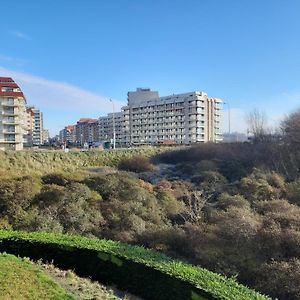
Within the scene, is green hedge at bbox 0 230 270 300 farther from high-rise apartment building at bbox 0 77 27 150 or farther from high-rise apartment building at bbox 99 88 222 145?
high-rise apartment building at bbox 99 88 222 145

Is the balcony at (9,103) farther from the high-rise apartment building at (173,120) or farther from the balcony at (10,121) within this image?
the high-rise apartment building at (173,120)

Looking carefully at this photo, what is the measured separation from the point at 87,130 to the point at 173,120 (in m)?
52.6

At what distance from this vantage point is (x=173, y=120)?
87.8 metres

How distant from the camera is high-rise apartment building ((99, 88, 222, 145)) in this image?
8388 centimetres

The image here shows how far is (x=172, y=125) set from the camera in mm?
87812

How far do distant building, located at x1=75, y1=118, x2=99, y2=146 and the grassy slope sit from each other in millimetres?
82428

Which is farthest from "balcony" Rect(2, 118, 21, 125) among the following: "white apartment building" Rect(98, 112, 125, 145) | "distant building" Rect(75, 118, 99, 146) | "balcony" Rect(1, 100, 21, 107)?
"distant building" Rect(75, 118, 99, 146)

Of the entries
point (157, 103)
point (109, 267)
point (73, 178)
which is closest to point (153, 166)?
point (73, 178)

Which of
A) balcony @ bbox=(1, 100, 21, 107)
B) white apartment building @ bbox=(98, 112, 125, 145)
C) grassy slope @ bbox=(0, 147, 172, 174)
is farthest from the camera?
white apartment building @ bbox=(98, 112, 125, 145)

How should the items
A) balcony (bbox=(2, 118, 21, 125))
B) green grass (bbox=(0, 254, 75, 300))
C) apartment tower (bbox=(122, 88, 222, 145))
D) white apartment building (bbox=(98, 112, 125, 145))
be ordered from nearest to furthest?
1. green grass (bbox=(0, 254, 75, 300))
2. balcony (bbox=(2, 118, 21, 125))
3. apartment tower (bbox=(122, 88, 222, 145))
4. white apartment building (bbox=(98, 112, 125, 145))

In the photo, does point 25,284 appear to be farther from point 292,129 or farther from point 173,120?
point 173,120

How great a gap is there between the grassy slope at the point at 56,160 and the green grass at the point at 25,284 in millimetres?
18203

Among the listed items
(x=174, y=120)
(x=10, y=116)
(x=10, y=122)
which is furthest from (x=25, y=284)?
(x=174, y=120)

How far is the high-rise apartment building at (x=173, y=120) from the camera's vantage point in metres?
83.9
